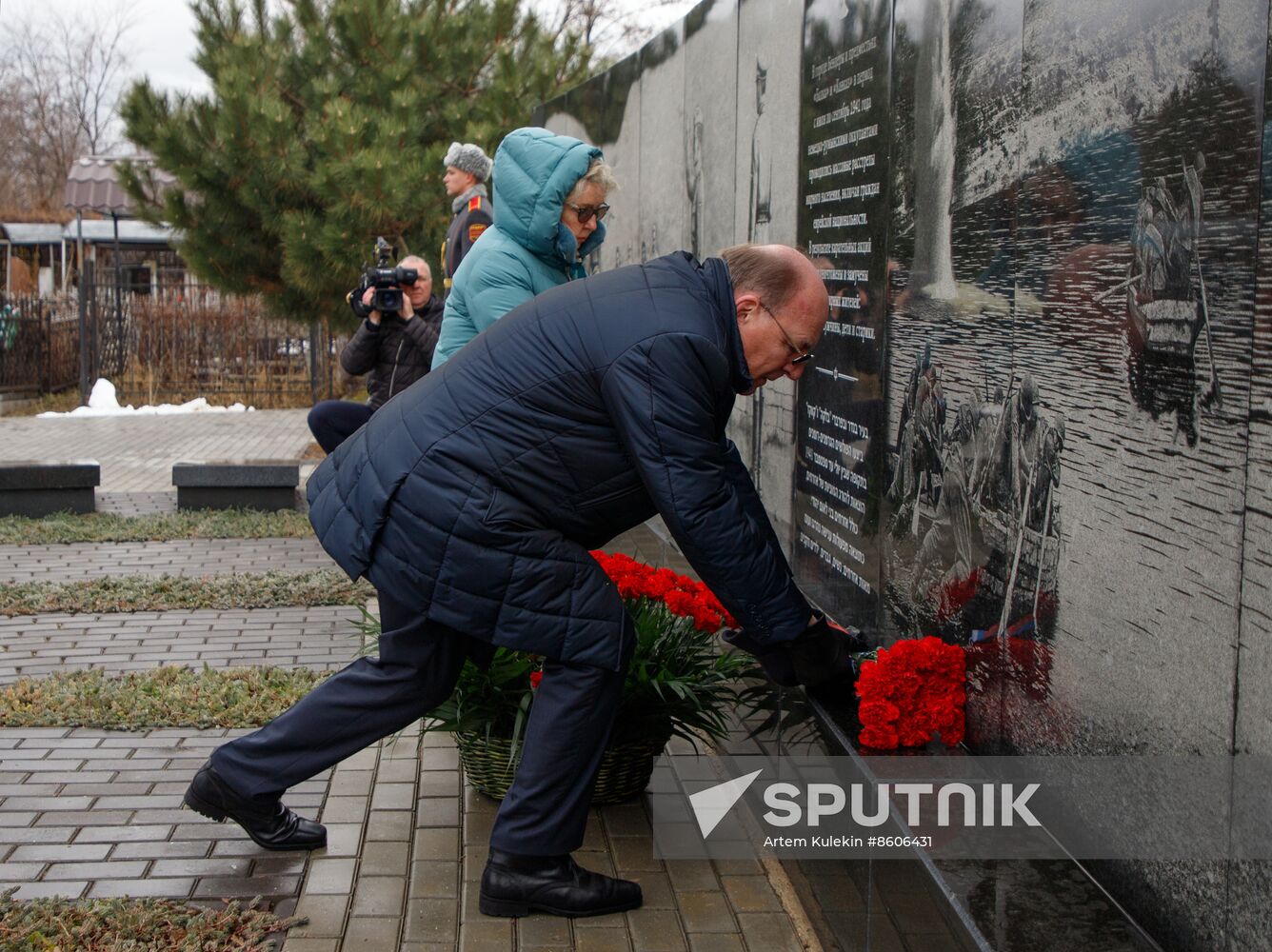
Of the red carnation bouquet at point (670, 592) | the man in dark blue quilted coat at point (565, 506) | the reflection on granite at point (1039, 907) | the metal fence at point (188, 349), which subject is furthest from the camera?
the metal fence at point (188, 349)

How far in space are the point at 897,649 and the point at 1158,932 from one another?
1.01 m

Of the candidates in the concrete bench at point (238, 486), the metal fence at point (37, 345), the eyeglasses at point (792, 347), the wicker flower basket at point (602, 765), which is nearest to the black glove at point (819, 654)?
the eyeglasses at point (792, 347)

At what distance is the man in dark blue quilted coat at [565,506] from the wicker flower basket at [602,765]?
0.52 metres

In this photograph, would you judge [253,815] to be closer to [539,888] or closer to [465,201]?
[539,888]

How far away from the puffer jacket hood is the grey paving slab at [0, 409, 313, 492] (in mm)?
7307

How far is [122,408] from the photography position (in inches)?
712

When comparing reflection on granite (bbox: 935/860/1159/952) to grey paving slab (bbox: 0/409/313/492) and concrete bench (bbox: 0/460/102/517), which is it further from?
grey paving slab (bbox: 0/409/313/492)

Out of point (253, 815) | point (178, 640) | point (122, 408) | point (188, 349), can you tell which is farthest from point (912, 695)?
Answer: point (188, 349)

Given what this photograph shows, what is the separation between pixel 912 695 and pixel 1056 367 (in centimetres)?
86

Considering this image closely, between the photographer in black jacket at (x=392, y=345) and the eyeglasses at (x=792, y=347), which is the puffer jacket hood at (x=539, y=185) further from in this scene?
the photographer in black jacket at (x=392, y=345)

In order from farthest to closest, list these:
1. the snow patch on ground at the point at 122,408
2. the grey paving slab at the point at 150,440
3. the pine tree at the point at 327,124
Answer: the snow patch on ground at the point at 122,408 → the pine tree at the point at 327,124 → the grey paving slab at the point at 150,440

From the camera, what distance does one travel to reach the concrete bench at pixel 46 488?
966 cm

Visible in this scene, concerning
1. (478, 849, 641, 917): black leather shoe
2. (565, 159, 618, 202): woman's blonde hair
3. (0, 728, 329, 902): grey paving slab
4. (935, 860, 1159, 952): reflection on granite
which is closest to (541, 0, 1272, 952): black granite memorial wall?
(935, 860, 1159, 952): reflection on granite

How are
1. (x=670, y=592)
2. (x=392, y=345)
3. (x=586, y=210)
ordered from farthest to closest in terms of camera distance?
1. (x=392, y=345)
2. (x=586, y=210)
3. (x=670, y=592)
